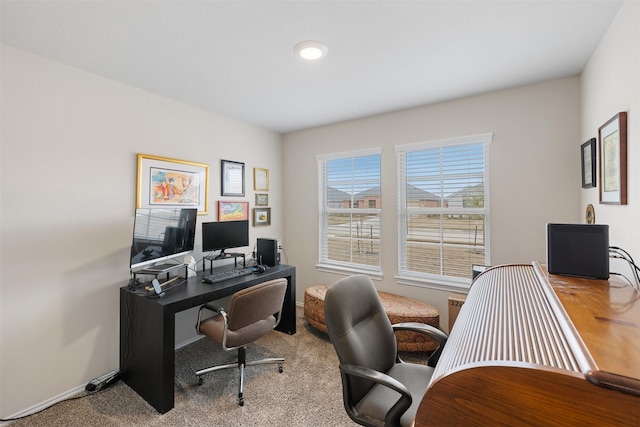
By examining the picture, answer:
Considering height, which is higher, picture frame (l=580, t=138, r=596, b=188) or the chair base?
picture frame (l=580, t=138, r=596, b=188)

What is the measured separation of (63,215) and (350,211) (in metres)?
2.80

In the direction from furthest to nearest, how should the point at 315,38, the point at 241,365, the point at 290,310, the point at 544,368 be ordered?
the point at 290,310
the point at 241,365
the point at 315,38
the point at 544,368

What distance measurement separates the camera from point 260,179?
3795 millimetres

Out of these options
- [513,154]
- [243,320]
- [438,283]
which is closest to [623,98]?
[513,154]

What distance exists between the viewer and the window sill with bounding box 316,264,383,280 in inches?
135

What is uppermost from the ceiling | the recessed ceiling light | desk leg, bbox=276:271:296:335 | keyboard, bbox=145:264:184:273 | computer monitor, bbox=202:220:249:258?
the ceiling

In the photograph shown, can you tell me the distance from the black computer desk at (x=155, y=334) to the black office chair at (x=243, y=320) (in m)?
0.20

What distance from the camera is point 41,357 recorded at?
2.02 meters

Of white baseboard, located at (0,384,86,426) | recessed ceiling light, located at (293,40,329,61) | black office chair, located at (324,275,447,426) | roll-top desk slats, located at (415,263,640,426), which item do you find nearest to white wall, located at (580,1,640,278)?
roll-top desk slats, located at (415,263,640,426)

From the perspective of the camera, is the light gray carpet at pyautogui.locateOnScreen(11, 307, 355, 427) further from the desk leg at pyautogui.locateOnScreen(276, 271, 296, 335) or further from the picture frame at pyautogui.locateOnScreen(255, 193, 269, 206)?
the picture frame at pyautogui.locateOnScreen(255, 193, 269, 206)

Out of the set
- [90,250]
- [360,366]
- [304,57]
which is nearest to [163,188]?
[90,250]

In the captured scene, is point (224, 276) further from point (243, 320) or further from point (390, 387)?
point (390, 387)

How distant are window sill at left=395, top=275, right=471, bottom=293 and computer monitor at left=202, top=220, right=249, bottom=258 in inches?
73.1

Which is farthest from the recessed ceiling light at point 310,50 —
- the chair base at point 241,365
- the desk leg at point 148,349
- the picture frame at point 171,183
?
the chair base at point 241,365
